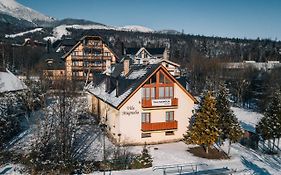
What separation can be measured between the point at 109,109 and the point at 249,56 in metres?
101

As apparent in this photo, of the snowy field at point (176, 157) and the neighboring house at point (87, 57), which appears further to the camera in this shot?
the neighboring house at point (87, 57)

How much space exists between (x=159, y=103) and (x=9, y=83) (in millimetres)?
24006

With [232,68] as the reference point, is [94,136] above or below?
below

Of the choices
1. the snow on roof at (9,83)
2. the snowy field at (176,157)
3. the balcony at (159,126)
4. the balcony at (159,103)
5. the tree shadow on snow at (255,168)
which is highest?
the snow on roof at (9,83)

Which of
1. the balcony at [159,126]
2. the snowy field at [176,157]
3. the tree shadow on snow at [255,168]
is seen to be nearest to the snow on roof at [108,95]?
the balcony at [159,126]

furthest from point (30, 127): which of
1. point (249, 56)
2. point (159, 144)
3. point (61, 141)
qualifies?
point (249, 56)

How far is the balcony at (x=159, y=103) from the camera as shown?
32.6m

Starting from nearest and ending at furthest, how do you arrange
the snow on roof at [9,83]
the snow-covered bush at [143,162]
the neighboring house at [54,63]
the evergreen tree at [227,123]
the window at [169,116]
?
the snow-covered bush at [143,162] → the evergreen tree at [227,123] → the window at [169,116] → the snow on roof at [9,83] → the neighboring house at [54,63]

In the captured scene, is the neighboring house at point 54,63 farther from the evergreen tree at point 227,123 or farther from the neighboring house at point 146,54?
the evergreen tree at point 227,123

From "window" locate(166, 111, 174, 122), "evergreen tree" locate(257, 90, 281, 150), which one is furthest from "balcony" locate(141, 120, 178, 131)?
"evergreen tree" locate(257, 90, 281, 150)

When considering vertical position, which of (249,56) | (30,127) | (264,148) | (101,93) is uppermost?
(249,56)

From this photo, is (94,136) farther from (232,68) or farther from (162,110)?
(232,68)

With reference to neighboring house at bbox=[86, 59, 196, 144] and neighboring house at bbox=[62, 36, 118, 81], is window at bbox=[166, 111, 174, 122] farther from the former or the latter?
neighboring house at bbox=[62, 36, 118, 81]

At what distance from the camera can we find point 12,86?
151 ft
